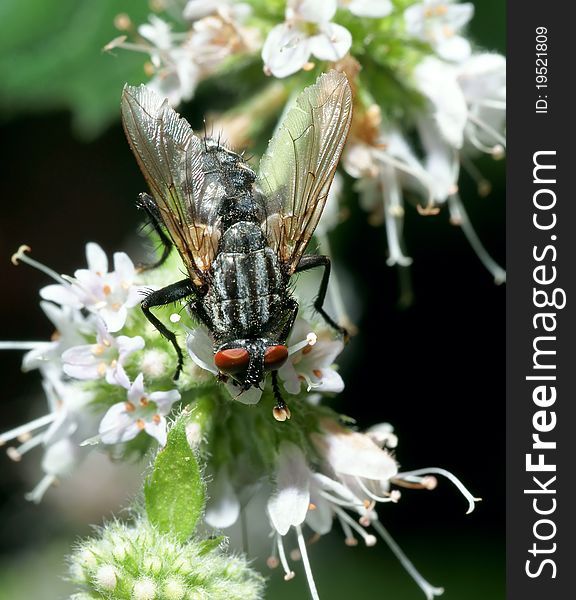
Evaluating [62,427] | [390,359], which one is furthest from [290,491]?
[390,359]

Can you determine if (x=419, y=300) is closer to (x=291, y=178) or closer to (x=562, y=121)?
(x=562, y=121)

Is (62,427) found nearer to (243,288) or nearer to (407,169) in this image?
(243,288)

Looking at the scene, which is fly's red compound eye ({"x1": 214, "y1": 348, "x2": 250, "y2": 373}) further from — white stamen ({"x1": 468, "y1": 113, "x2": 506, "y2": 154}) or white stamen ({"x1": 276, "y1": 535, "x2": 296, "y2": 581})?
white stamen ({"x1": 468, "y1": 113, "x2": 506, "y2": 154})

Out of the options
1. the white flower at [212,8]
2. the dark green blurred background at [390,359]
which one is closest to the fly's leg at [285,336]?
the white flower at [212,8]

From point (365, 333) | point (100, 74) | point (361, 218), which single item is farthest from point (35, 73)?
point (365, 333)

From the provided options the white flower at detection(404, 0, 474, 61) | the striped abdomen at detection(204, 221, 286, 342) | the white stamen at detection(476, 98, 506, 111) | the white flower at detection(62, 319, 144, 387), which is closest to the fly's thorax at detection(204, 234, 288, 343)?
the striped abdomen at detection(204, 221, 286, 342)
